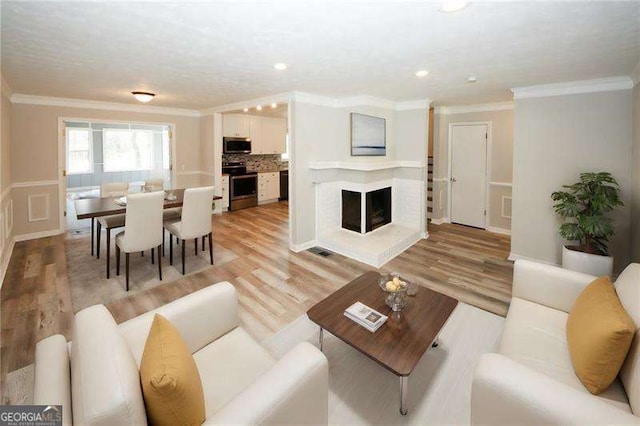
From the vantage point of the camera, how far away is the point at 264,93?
4.52 meters

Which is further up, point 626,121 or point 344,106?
point 344,106

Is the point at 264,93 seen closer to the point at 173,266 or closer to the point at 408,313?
the point at 173,266

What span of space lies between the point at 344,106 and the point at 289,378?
422cm

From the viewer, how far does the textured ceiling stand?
6.22 feet

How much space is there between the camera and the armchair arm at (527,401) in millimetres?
1110

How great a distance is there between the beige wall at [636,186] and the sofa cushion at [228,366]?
153 inches

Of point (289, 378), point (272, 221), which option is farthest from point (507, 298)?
point (272, 221)

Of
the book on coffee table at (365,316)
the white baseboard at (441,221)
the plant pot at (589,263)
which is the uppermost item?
the white baseboard at (441,221)

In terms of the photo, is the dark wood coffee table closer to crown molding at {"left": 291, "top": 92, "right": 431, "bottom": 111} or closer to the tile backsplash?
crown molding at {"left": 291, "top": 92, "right": 431, "bottom": 111}

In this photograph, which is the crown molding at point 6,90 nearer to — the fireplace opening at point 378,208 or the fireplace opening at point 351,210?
the fireplace opening at point 351,210

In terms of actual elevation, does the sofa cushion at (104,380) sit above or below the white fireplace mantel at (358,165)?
below

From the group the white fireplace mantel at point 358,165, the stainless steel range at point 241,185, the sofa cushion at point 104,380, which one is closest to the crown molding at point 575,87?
the white fireplace mantel at point 358,165

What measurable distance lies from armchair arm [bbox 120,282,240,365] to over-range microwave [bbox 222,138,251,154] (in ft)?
19.1

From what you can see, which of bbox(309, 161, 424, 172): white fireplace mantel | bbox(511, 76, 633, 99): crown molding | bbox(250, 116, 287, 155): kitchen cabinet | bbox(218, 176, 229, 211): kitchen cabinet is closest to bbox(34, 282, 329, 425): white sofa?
bbox(309, 161, 424, 172): white fireplace mantel
